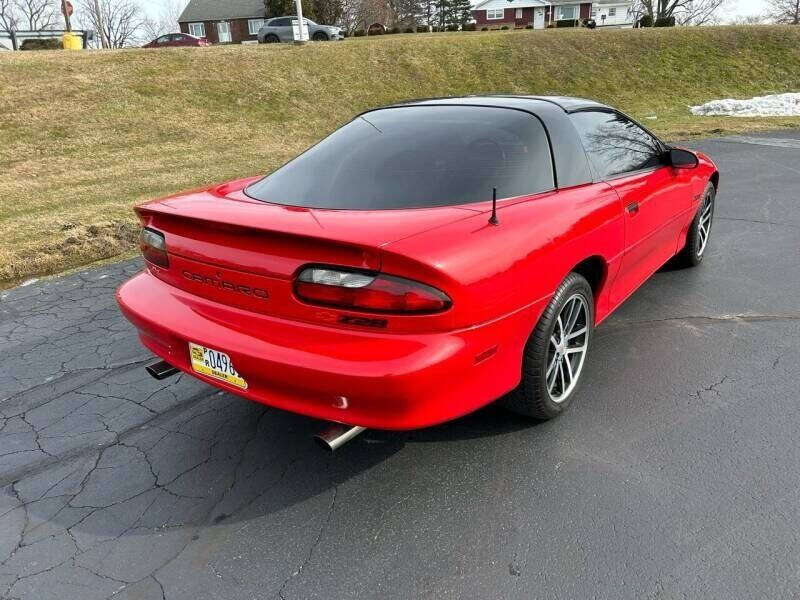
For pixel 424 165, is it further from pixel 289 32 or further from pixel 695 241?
pixel 289 32

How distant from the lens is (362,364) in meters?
2.03

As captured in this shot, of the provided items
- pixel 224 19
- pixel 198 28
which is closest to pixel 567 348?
pixel 224 19

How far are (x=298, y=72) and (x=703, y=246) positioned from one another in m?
18.7

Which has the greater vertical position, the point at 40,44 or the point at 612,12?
the point at 612,12

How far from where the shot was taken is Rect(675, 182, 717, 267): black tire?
4574 millimetres

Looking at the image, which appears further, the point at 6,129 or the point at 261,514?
the point at 6,129

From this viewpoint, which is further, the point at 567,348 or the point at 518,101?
the point at 518,101

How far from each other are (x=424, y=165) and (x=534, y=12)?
7143cm

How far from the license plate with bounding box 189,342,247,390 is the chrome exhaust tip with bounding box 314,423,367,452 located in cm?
38

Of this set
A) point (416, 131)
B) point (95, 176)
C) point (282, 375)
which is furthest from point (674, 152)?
point (95, 176)

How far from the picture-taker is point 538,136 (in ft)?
9.50

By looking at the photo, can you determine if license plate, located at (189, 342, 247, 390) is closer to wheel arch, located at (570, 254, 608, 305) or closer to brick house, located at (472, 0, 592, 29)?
wheel arch, located at (570, 254, 608, 305)

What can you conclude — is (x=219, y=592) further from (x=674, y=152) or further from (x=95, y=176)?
(x=95, y=176)

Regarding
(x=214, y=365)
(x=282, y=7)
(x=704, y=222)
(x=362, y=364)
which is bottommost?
(x=704, y=222)
